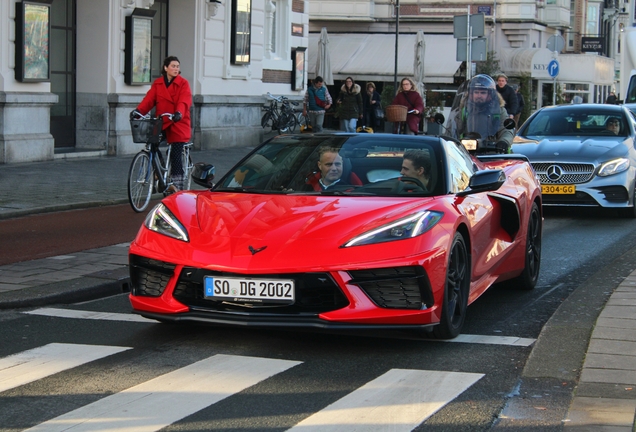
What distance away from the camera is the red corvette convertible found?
594 centimetres

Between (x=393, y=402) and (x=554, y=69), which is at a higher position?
(x=554, y=69)

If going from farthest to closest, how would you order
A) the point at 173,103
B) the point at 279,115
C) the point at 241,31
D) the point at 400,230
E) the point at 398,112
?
the point at 279,115
the point at 241,31
the point at 398,112
the point at 173,103
the point at 400,230

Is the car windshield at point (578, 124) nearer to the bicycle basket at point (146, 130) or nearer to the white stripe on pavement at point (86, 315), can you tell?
the bicycle basket at point (146, 130)

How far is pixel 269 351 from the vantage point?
616cm

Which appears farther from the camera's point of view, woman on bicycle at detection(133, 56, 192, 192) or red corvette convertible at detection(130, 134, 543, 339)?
woman on bicycle at detection(133, 56, 192, 192)

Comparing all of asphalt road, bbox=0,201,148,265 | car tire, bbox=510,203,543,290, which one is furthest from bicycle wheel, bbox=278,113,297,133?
car tire, bbox=510,203,543,290

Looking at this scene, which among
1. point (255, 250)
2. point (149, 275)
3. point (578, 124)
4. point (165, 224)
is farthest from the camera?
point (578, 124)

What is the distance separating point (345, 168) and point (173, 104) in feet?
21.2

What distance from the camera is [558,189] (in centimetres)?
1398

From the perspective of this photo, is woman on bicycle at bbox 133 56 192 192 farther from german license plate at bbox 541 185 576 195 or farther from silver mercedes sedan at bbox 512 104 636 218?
german license plate at bbox 541 185 576 195

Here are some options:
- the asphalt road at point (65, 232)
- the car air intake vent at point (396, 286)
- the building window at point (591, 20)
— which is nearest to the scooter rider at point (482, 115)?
the asphalt road at point (65, 232)

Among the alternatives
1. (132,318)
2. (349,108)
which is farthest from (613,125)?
(349,108)

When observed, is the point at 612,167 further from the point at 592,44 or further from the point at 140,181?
the point at 592,44

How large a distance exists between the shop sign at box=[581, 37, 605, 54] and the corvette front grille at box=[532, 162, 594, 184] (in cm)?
4500
